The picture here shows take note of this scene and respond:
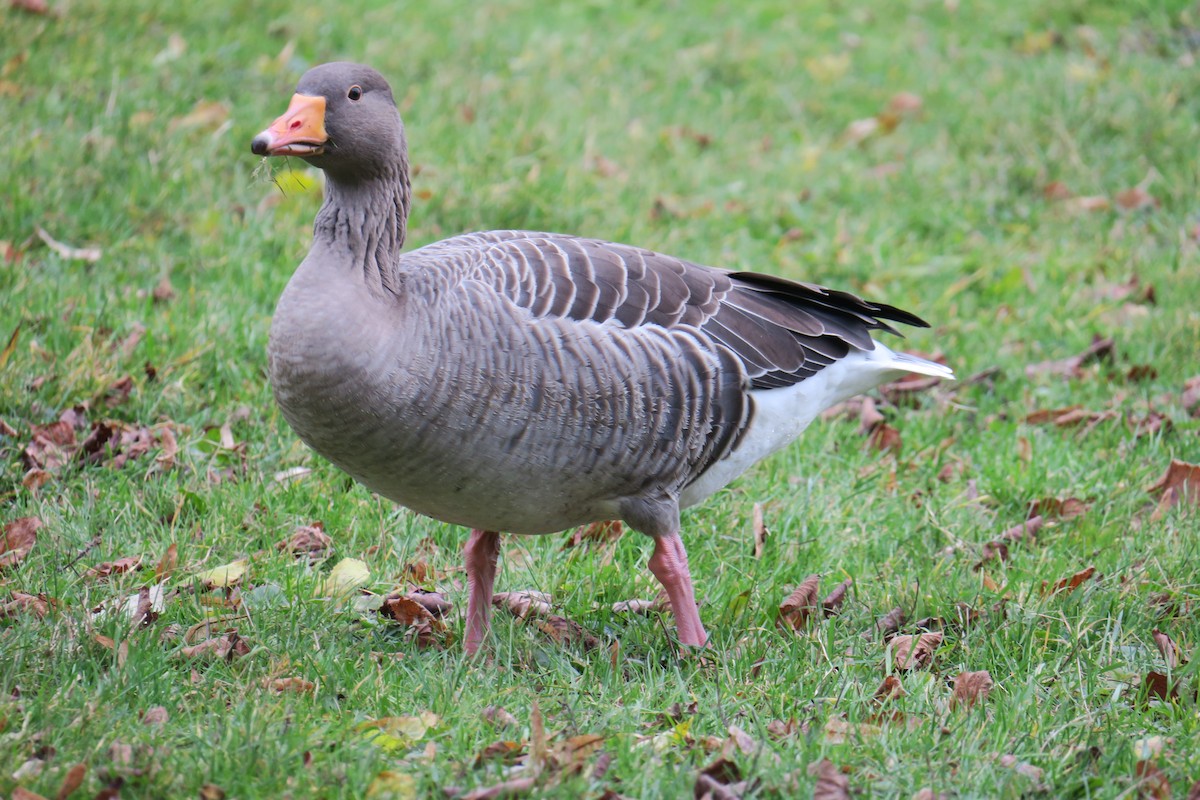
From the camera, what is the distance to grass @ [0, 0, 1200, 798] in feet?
11.6

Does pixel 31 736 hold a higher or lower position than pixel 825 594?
higher

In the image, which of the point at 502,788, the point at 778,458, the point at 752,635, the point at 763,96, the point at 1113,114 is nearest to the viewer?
the point at 502,788

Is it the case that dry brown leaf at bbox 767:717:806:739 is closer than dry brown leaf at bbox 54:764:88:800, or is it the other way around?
dry brown leaf at bbox 54:764:88:800

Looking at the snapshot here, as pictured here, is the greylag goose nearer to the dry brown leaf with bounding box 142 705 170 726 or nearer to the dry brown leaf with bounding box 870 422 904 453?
the dry brown leaf with bounding box 142 705 170 726

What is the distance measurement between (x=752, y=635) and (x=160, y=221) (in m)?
4.15

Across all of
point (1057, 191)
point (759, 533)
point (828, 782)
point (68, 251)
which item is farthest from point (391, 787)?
point (1057, 191)

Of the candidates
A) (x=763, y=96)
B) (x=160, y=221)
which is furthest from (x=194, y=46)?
(x=763, y=96)

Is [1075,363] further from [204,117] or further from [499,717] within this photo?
[204,117]

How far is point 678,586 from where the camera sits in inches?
168

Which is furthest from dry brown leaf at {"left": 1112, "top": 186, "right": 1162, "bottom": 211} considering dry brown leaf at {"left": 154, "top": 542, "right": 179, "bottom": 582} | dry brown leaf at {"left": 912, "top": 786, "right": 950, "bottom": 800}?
dry brown leaf at {"left": 154, "top": 542, "right": 179, "bottom": 582}

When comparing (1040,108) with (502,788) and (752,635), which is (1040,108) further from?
(502,788)

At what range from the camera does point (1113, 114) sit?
8977 mm

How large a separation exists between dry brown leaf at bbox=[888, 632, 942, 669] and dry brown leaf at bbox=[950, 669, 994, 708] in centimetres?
17

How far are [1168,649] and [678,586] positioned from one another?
1.64 meters
